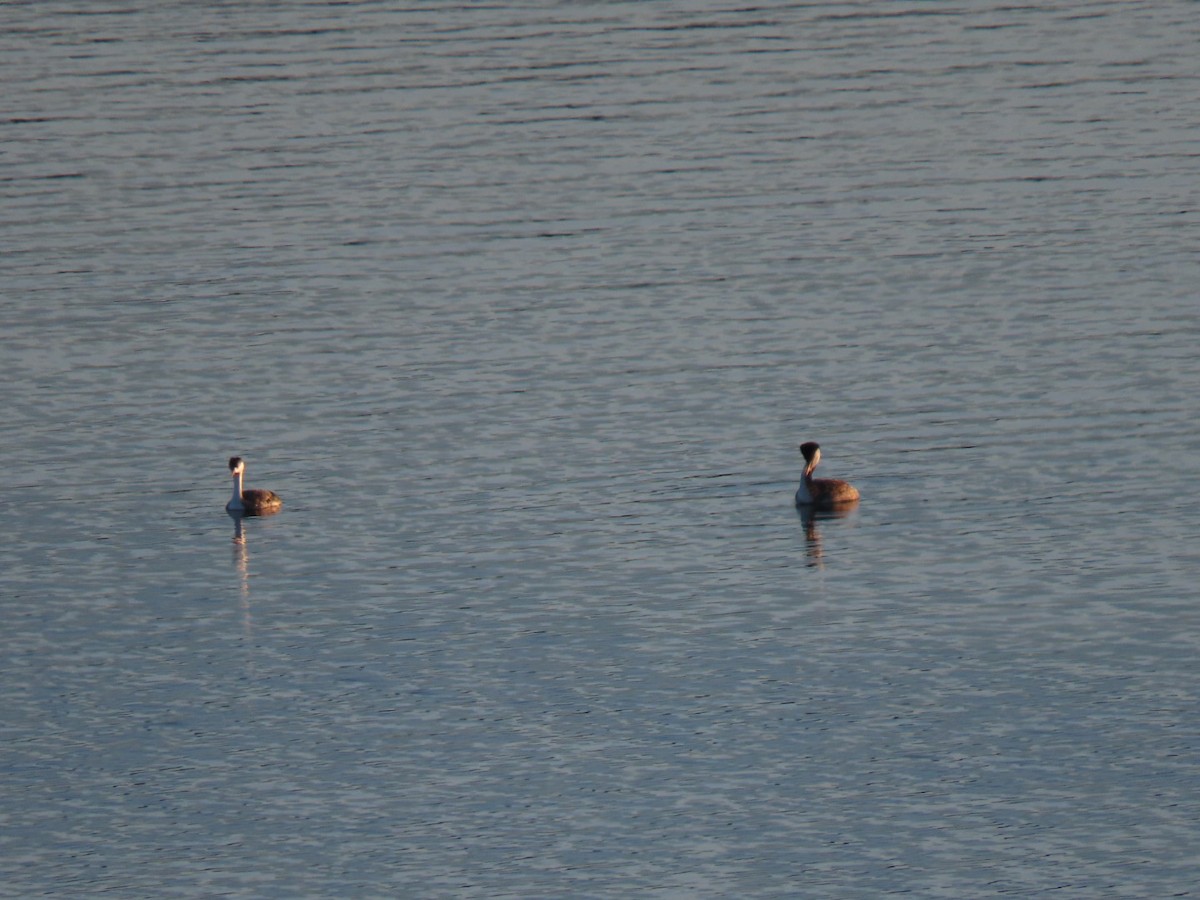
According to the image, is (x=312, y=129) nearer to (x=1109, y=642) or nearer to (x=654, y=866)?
(x=1109, y=642)

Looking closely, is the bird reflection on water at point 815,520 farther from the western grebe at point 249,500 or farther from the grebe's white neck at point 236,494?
the grebe's white neck at point 236,494

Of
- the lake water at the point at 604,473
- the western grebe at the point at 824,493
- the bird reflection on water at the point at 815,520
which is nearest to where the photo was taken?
the lake water at the point at 604,473

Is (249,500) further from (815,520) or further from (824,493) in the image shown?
(824,493)

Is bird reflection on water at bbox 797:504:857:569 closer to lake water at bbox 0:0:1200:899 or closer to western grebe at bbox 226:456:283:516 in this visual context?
lake water at bbox 0:0:1200:899

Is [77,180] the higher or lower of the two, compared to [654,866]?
higher

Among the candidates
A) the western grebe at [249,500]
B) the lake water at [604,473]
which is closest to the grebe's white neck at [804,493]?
the lake water at [604,473]

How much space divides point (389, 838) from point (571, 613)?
6.64 metres

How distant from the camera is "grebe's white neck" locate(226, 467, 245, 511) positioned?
3456 cm

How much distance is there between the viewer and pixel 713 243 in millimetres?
48469

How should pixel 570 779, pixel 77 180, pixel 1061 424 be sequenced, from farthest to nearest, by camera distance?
pixel 77 180, pixel 1061 424, pixel 570 779

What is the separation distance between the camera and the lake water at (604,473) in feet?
78.6

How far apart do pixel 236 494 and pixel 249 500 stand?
0.27m

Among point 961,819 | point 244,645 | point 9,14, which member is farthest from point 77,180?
point 961,819

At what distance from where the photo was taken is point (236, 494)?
113 feet
